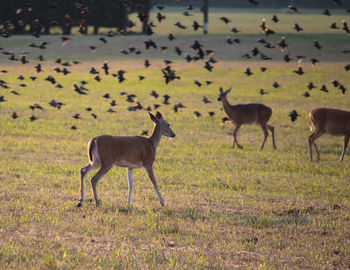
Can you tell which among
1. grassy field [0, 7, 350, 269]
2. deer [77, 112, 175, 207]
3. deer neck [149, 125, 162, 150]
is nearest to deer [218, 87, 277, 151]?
grassy field [0, 7, 350, 269]

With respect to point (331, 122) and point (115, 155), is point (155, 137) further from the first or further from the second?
point (331, 122)

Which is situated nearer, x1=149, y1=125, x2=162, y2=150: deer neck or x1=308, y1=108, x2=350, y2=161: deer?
x1=149, y1=125, x2=162, y2=150: deer neck

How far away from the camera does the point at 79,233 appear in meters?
8.09

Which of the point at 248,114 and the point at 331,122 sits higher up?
the point at 331,122

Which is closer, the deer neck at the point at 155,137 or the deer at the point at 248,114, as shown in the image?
the deer neck at the point at 155,137

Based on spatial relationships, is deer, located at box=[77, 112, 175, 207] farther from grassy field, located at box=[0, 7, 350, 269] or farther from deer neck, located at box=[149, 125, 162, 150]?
grassy field, located at box=[0, 7, 350, 269]

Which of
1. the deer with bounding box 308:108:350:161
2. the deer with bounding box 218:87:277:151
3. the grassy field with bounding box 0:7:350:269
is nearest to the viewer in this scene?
the grassy field with bounding box 0:7:350:269

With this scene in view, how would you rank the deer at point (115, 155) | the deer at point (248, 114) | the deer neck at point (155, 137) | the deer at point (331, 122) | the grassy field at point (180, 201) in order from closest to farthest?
the grassy field at point (180, 201), the deer at point (115, 155), the deer neck at point (155, 137), the deer at point (331, 122), the deer at point (248, 114)

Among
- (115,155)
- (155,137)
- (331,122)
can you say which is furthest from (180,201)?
(331,122)

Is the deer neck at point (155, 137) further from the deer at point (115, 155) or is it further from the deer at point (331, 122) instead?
the deer at point (331, 122)

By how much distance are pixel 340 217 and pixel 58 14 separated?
60.2m

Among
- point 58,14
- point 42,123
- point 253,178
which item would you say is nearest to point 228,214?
point 253,178

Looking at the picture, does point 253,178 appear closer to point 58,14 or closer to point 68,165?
point 68,165

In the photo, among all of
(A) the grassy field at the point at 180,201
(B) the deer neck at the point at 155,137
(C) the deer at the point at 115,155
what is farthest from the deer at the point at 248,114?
(C) the deer at the point at 115,155
